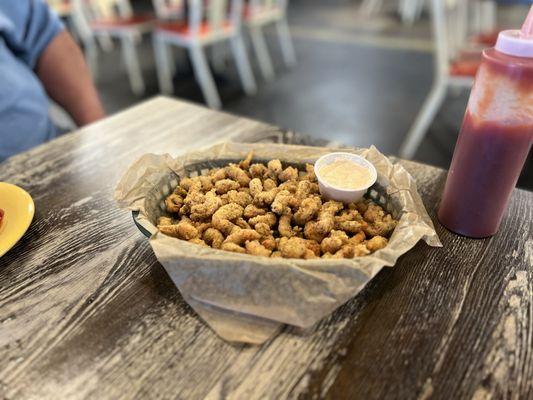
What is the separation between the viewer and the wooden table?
17.9 inches

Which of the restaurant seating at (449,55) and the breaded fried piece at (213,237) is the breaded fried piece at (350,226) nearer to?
the breaded fried piece at (213,237)

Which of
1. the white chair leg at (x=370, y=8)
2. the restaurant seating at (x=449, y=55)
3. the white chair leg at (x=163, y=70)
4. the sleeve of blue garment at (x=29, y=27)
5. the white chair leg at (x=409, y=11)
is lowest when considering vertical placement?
the white chair leg at (x=370, y=8)

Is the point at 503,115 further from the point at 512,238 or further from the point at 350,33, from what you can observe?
the point at 350,33

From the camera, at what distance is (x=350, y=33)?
455 centimetres

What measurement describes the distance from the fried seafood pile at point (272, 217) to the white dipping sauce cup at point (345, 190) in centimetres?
2

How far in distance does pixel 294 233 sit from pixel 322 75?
306 cm

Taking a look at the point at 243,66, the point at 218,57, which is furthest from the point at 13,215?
the point at 218,57

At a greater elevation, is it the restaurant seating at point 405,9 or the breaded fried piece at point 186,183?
the breaded fried piece at point 186,183

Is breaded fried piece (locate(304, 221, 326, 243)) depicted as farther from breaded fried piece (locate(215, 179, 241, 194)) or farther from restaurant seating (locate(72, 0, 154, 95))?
restaurant seating (locate(72, 0, 154, 95))

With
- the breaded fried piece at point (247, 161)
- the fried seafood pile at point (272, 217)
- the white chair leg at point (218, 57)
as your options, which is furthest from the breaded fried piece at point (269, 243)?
the white chair leg at point (218, 57)

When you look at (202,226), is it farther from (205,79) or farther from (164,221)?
(205,79)

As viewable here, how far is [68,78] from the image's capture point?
1.30 metres

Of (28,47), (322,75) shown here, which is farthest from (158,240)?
(322,75)

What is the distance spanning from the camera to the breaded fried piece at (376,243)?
56 cm
